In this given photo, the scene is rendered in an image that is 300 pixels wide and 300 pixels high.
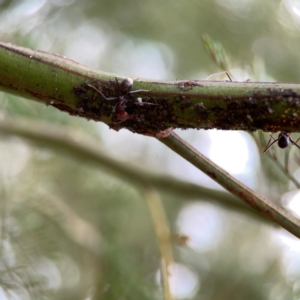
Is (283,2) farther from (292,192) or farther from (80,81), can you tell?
(80,81)

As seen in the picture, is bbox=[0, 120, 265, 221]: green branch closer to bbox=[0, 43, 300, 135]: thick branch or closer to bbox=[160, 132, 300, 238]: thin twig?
bbox=[160, 132, 300, 238]: thin twig

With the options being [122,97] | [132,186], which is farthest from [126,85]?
[132,186]

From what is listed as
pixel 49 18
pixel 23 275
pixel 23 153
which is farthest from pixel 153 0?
pixel 23 275

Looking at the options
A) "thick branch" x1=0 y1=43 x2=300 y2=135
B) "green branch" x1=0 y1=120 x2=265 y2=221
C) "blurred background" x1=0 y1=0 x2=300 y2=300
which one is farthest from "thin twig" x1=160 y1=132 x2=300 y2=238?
"green branch" x1=0 y1=120 x2=265 y2=221

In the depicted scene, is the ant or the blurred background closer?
the ant

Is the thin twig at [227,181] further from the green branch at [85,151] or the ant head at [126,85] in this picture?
the green branch at [85,151]

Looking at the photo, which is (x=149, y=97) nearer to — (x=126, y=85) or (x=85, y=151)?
(x=126, y=85)

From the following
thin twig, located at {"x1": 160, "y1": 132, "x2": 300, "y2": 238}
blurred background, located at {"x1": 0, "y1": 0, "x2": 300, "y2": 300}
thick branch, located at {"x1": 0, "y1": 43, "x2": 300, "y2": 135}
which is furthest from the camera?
blurred background, located at {"x1": 0, "y1": 0, "x2": 300, "y2": 300}
